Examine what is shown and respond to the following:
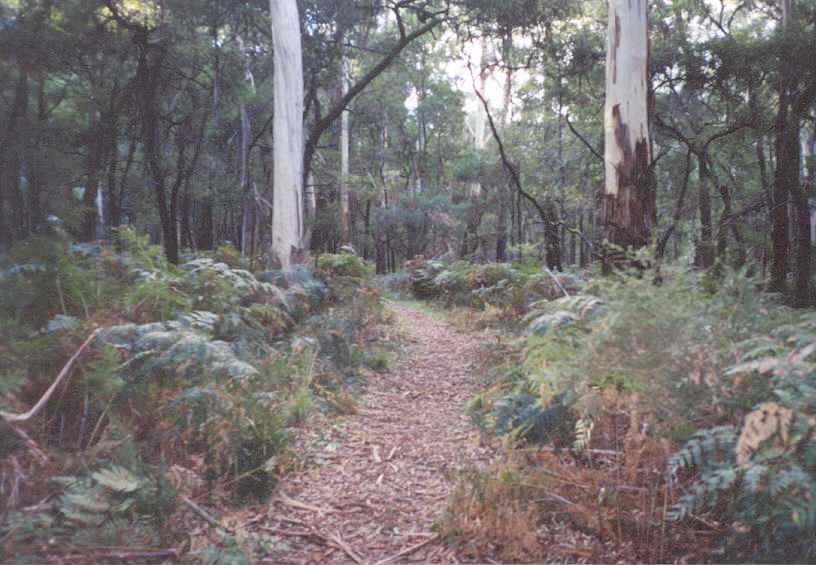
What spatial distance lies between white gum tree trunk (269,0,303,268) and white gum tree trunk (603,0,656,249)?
229 inches

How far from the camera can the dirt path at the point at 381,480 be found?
9.57 feet

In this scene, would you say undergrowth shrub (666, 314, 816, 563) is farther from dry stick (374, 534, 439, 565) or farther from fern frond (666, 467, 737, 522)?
dry stick (374, 534, 439, 565)

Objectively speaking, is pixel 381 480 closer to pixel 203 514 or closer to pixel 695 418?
pixel 203 514

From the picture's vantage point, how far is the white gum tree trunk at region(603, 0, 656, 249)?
6.62 metres

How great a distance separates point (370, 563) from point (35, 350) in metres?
2.14

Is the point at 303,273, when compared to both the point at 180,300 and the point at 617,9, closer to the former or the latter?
the point at 180,300

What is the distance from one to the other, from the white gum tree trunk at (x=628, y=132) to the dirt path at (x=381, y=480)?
255 centimetres

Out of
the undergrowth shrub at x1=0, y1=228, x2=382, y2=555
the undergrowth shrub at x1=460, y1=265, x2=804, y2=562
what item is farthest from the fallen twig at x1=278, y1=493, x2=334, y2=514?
the undergrowth shrub at x1=460, y1=265, x2=804, y2=562

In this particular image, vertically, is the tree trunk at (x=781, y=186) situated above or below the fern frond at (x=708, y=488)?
above

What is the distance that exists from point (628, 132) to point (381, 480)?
5.08 meters

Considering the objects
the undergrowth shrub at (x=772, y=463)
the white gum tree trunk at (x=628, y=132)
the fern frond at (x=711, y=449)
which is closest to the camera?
the undergrowth shrub at (x=772, y=463)

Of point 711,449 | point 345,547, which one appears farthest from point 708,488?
point 345,547

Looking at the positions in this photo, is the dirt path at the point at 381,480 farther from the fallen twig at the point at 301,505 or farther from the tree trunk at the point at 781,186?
the tree trunk at the point at 781,186

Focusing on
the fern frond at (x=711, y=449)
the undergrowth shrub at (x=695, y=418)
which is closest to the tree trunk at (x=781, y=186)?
the undergrowth shrub at (x=695, y=418)
